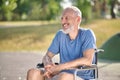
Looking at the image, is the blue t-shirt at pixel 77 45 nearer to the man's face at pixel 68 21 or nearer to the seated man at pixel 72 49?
the seated man at pixel 72 49

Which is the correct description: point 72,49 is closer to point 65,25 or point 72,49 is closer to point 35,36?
point 65,25

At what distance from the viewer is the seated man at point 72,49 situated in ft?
18.3

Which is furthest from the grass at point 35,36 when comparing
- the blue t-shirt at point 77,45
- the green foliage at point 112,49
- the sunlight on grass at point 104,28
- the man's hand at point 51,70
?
the man's hand at point 51,70

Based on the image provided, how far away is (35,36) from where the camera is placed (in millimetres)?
30016

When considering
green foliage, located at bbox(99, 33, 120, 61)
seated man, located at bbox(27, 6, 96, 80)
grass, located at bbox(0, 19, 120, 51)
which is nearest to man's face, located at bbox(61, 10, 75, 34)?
seated man, located at bbox(27, 6, 96, 80)

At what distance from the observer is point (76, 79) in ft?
17.7

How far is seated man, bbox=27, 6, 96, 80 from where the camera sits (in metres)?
5.58

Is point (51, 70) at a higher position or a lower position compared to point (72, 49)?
lower

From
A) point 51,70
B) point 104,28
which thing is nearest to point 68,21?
point 51,70

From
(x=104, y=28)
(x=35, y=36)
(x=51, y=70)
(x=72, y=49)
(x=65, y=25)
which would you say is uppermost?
(x=65, y=25)

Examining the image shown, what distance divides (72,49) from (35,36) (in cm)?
2434

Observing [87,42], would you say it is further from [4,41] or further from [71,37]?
[4,41]

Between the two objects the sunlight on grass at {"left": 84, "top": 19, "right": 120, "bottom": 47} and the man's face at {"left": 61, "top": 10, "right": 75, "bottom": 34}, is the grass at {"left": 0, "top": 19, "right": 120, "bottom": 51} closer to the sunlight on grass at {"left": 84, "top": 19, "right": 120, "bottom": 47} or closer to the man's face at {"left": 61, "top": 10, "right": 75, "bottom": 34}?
the sunlight on grass at {"left": 84, "top": 19, "right": 120, "bottom": 47}

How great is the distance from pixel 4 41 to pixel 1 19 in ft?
97.2
